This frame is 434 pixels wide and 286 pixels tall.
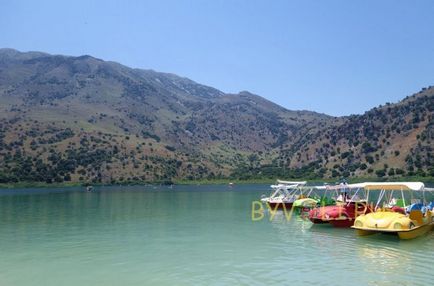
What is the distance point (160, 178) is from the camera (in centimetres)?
18312

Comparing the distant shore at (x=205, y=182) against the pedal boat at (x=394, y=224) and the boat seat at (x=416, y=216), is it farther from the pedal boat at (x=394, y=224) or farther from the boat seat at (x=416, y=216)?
the pedal boat at (x=394, y=224)

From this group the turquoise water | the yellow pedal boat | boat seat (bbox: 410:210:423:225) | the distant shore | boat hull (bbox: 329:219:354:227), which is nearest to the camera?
the turquoise water

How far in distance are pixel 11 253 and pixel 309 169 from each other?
177 metres

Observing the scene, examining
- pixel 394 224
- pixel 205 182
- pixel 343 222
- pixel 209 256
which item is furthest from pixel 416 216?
pixel 205 182

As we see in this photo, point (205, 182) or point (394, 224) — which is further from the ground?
point (394, 224)

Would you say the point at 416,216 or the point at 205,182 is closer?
the point at 416,216

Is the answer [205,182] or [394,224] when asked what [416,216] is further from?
[205,182]

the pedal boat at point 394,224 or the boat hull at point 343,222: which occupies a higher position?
the pedal boat at point 394,224

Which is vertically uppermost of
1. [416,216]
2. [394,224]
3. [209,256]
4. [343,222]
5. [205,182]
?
[416,216]

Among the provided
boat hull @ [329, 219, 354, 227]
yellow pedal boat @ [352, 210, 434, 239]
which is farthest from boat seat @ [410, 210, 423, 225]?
boat hull @ [329, 219, 354, 227]

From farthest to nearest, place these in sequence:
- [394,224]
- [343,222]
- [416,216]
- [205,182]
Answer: [205,182], [343,222], [416,216], [394,224]

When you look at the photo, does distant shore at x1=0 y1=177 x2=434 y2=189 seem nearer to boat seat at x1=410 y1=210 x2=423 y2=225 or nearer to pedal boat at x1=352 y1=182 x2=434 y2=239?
boat seat at x1=410 y1=210 x2=423 y2=225

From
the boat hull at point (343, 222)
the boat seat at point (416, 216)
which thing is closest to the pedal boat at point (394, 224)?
the boat seat at point (416, 216)

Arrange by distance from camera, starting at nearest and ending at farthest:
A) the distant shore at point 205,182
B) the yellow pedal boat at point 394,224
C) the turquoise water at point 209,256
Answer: the turquoise water at point 209,256 < the yellow pedal boat at point 394,224 < the distant shore at point 205,182
